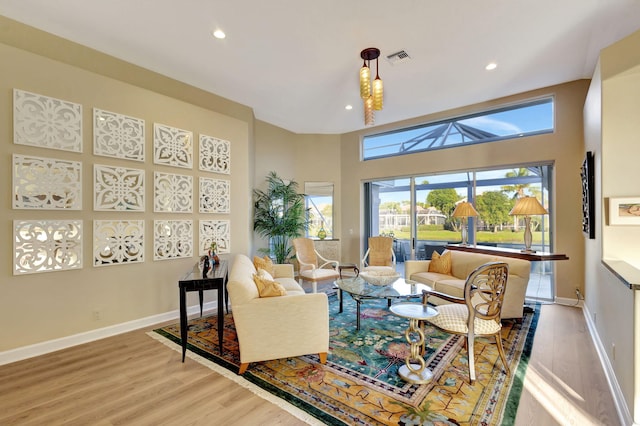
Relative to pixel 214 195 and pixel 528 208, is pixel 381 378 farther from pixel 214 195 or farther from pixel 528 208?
pixel 214 195

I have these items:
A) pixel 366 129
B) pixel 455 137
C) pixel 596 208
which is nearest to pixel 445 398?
pixel 596 208

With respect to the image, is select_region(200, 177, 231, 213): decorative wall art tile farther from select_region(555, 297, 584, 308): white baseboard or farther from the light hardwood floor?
select_region(555, 297, 584, 308): white baseboard

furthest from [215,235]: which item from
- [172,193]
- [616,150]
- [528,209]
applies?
[616,150]

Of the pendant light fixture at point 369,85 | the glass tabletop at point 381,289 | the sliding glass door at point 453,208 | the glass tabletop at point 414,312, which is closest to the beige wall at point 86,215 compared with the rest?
the glass tabletop at point 381,289

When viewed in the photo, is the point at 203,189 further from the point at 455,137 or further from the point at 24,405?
the point at 455,137

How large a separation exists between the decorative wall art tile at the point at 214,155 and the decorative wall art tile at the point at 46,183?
151 cm

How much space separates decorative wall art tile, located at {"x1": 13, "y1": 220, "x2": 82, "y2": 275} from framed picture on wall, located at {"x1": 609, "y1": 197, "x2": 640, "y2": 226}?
5379 millimetres

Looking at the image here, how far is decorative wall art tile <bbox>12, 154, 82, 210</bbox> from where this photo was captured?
2891 millimetres

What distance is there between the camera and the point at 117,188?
3.54 metres

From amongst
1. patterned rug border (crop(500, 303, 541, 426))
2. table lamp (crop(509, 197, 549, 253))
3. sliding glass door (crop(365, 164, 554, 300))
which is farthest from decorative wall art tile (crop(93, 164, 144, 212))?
table lamp (crop(509, 197, 549, 253))

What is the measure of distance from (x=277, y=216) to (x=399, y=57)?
3.53m

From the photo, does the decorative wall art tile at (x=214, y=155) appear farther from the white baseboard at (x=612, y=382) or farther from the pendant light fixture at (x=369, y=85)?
the white baseboard at (x=612, y=382)

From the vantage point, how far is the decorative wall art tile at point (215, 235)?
4395 mm

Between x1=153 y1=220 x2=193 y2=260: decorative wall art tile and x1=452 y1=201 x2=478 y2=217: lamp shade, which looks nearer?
x1=153 y1=220 x2=193 y2=260: decorative wall art tile
